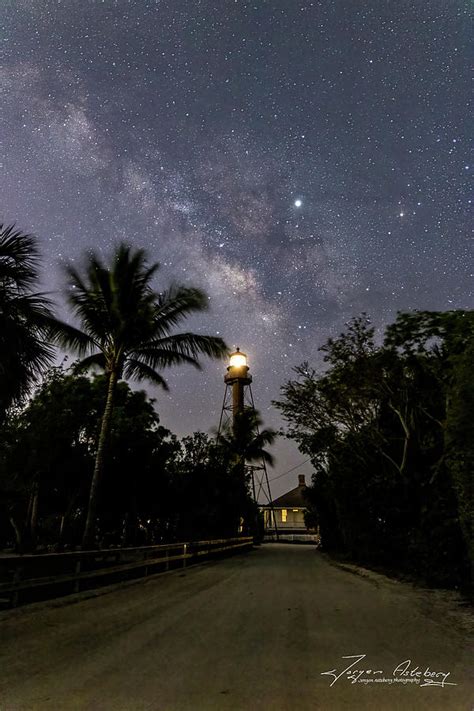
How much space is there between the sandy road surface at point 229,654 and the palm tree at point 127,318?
25.4ft

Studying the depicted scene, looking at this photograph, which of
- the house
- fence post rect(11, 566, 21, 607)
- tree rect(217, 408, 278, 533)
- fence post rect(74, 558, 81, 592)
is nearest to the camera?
fence post rect(11, 566, 21, 607)

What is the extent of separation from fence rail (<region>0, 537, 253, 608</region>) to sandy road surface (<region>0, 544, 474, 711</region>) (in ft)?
2.14

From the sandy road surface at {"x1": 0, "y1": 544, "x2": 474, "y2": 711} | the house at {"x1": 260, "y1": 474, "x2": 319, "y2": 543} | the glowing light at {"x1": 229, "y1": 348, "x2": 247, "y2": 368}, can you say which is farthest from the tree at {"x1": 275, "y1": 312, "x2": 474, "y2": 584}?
the house at {"x1": 260, "y1": 474, "x2": 319, "y2": 543}

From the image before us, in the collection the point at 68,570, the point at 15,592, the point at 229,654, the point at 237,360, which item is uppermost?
the point at 237,360

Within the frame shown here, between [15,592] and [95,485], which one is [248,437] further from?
[15,592]

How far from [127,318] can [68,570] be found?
784cm

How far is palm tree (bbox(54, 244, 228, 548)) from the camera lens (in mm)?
14961

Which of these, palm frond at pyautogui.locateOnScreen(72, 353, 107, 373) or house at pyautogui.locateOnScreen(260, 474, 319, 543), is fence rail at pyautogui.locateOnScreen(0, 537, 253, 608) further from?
house at pyautogui.locateOnScreen(260, 474, 319, 543)

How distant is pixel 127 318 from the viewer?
15.0m

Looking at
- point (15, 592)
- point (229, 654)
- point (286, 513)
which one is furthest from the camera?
point (286, 513)

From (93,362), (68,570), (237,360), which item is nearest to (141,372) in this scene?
(93,362)

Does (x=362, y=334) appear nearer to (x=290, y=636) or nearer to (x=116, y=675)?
(x=290, y=636)

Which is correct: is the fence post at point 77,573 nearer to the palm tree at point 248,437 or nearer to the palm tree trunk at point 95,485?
the palm tree trunk at point 95,485

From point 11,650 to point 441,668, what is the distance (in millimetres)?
4445
